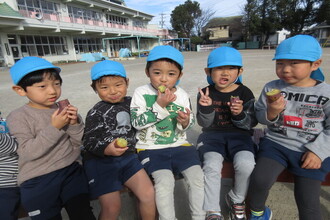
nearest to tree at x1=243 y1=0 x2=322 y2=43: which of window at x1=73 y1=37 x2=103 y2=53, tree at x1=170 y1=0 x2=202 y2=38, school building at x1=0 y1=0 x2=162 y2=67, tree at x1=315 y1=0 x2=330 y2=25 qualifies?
tree at x1=315 y1=0 x2=330 y2=25

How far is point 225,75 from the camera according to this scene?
2.05 m

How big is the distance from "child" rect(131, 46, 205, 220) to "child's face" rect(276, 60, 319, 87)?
85 centimetres

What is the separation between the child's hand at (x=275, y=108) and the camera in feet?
5.31

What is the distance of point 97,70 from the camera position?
1917mm

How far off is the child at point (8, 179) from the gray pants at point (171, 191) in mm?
1080

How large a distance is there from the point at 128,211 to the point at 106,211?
1.91 ft

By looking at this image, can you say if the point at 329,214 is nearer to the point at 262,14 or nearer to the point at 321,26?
the point at 262,14

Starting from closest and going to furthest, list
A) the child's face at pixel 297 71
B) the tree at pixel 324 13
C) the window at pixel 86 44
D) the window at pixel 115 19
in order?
the child's face at pixel 297 71 → the window at pixel 86 44 → the tree at pixel 324 13 → the window at pixel 115 19

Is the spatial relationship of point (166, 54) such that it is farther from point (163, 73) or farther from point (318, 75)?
point (318, 75)

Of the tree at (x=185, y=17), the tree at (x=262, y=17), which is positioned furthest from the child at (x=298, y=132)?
the tree at (x=185, y=17)

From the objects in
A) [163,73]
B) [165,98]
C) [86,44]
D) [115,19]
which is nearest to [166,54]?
[163,73]

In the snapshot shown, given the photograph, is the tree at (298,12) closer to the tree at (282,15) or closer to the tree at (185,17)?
the tree at (282,15)

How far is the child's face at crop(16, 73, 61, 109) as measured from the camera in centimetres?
167

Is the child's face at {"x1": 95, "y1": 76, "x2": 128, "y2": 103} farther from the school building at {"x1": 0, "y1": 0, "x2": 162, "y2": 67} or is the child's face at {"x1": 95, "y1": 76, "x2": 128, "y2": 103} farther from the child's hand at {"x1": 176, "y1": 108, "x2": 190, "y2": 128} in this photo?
the school building at {"x1": 0, "y1": 0, "x2": 162, "y2": 67}
